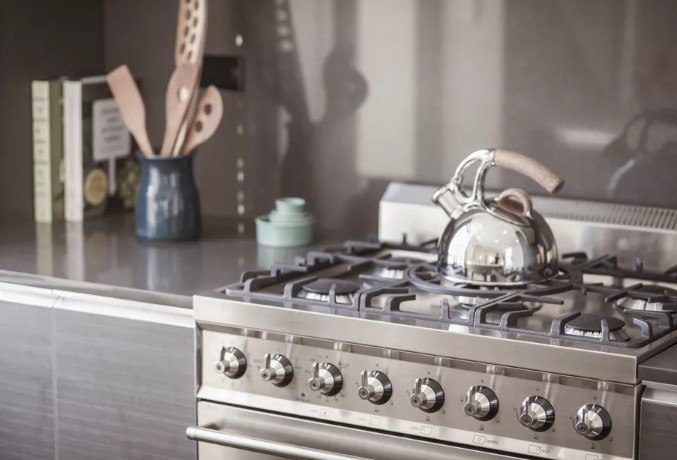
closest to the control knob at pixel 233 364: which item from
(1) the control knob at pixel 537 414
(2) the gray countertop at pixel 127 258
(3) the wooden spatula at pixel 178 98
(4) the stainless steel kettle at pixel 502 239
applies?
(2) the gray countertop at pixel 127 258

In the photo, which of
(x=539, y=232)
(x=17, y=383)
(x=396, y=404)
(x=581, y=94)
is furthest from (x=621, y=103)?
(x=17, y=383)

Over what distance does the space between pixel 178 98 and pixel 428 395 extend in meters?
1.02

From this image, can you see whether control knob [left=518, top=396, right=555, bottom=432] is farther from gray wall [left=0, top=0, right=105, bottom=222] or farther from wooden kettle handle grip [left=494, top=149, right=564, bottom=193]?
gray wall [left=0, top=0, right=105, bottom=222]

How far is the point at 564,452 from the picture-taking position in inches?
63.4

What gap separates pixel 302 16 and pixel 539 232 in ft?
2.83

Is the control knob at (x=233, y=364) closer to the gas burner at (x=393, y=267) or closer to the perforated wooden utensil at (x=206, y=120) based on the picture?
the gas burner at (x=393, y=267)

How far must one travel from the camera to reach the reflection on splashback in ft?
7.15

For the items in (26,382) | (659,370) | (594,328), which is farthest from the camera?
(26,382)

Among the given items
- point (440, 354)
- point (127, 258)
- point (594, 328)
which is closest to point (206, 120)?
point (127, 258)

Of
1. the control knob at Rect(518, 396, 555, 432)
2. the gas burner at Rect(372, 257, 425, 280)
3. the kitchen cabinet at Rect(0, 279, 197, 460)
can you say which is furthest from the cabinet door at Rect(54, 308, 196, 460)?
the control knob at Rect(518, 396, 555, 432)

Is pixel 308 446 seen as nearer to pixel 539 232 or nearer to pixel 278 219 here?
pixel 539 232

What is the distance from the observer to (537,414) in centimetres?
162

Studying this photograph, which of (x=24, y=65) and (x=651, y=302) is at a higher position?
(x=24, y=65)

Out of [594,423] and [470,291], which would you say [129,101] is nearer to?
[470,291]
